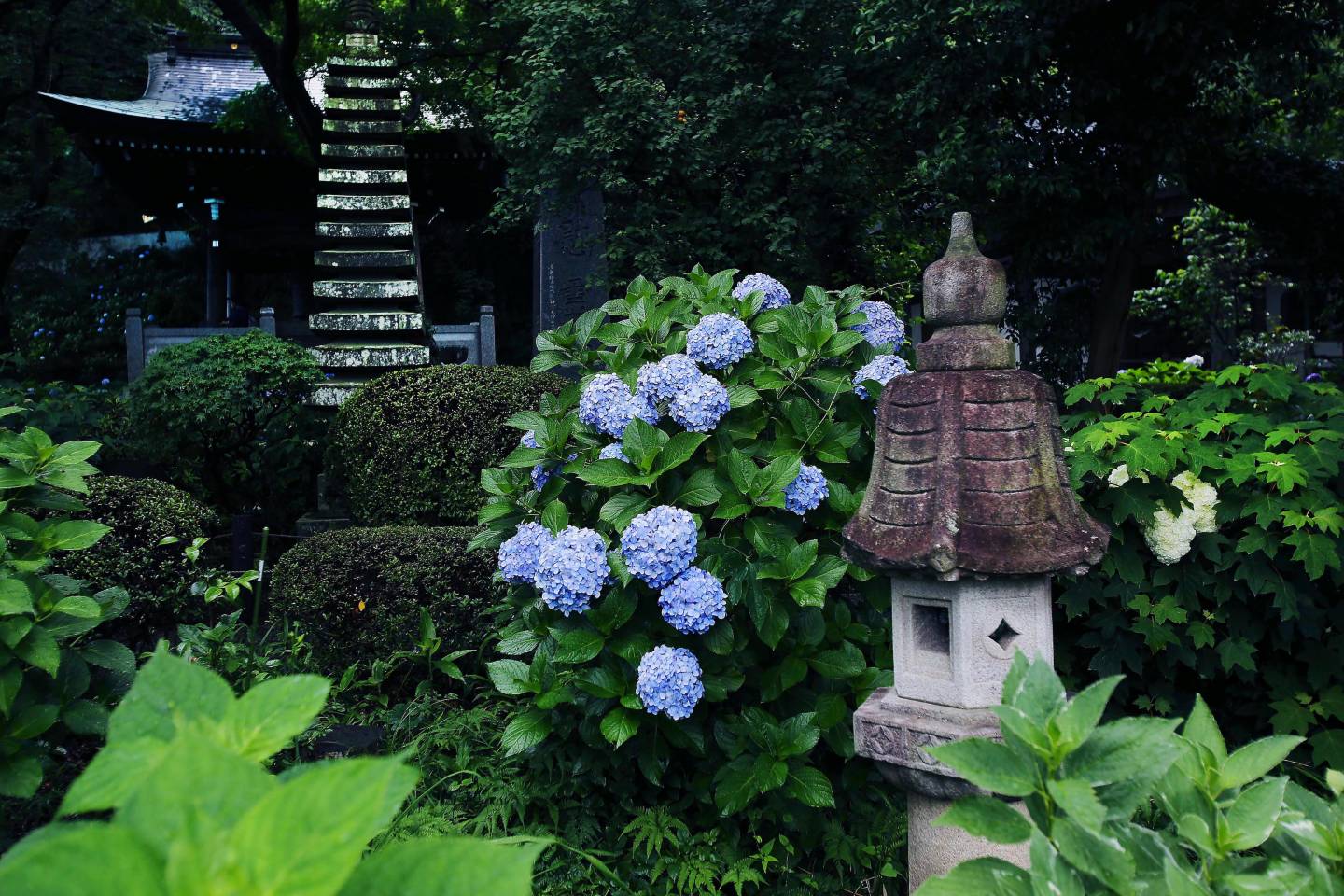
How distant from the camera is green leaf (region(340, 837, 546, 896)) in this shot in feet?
1.78

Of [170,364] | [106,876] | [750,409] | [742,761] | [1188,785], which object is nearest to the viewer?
[106,876]

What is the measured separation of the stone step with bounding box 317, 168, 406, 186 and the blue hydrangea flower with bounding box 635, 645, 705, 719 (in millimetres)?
8158

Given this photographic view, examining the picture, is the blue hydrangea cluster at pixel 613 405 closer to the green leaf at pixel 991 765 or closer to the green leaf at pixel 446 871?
the green leaf at pixel 991 765

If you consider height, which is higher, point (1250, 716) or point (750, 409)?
point (750, 409)

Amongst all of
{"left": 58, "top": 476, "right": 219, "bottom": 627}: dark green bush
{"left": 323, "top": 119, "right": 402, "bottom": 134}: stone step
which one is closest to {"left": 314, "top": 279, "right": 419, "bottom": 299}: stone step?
{"left": 323, "top": 119, "right": 402, "bottom": 134}: stone step

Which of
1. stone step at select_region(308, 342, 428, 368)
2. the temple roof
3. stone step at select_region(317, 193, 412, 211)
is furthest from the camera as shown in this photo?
the temple roof

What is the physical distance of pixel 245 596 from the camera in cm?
518

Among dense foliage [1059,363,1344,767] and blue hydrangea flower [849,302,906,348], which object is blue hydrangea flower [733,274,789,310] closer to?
blue hydrangea flower [849,302,906,348]

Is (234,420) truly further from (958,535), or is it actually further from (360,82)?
(958,535)

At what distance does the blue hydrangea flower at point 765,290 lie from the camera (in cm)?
329

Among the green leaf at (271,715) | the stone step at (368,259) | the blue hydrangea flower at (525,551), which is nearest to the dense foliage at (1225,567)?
the blue hydrangea flower at (525,551)

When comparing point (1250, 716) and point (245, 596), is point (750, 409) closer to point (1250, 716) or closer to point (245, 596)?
point (1250, 716)

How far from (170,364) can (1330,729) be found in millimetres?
7576

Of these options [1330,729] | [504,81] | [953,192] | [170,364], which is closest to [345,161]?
[170,364]
